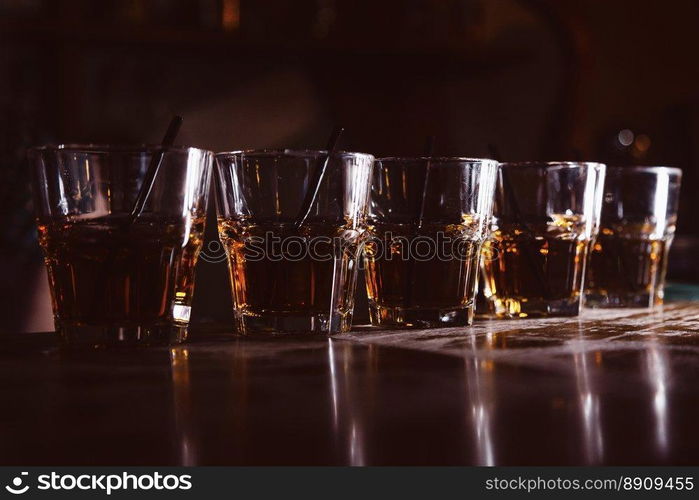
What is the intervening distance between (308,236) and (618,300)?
52 centimetres

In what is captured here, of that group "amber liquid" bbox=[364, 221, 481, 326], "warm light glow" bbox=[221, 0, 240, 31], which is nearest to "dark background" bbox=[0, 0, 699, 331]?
"warm light glow" bbox=[221, 0, 240, 31]

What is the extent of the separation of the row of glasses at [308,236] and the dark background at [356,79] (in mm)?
1187

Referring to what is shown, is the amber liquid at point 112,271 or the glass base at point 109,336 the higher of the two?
the amber liquid at point 112,271

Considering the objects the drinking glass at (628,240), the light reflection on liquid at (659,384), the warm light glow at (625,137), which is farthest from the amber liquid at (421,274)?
the warm light glow at (625,137)

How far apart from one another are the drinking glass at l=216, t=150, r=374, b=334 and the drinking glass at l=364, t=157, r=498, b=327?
58 mm

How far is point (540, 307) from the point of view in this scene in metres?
1.13

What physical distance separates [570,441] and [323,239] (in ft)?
1.59

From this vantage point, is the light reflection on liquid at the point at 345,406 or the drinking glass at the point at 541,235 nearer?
the light reflection on liquid at the point at 345,406

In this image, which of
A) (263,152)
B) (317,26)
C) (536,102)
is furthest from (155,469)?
(536,102)

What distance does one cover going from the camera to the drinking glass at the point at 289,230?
36.0 inches

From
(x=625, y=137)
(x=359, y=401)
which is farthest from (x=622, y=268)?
(x=625, y=137)

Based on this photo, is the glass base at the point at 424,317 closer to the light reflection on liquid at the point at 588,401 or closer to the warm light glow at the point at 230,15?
the light reflection on liquid at the point at 588,401

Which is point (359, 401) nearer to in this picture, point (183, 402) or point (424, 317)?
point (183, 402)

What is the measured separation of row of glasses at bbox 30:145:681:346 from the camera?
856mm
